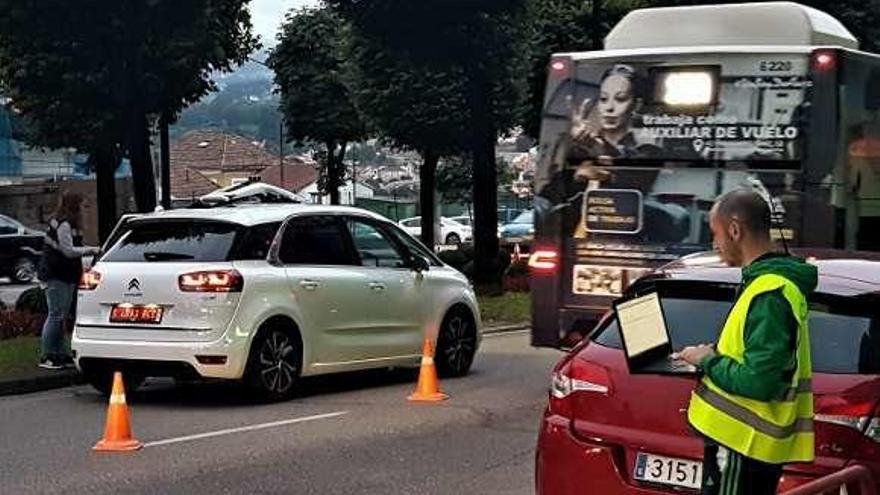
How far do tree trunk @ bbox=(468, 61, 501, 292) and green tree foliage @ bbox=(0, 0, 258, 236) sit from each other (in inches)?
210

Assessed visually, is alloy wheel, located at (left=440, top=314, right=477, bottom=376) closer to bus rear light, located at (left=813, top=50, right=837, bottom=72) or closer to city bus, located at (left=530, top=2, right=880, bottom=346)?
city bus, located at (left=530, top=2, right=880, bottom=346)

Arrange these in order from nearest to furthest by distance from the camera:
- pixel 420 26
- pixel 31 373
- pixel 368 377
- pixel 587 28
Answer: pixel 31 373 → pixel 368 377 → pixel 420 26 → pixel 587 28

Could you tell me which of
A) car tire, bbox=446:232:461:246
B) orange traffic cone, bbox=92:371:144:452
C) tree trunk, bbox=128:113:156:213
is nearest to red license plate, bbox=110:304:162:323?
orange traffic cone, bbox=92:371:144:452

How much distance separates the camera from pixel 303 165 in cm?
11600

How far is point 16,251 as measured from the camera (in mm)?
33156

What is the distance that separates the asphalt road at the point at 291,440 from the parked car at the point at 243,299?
0.38 m

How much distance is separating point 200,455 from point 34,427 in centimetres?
206

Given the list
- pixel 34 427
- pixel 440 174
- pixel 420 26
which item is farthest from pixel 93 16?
pixel 440 174

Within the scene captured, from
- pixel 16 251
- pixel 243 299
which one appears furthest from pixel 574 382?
pixel 16 251

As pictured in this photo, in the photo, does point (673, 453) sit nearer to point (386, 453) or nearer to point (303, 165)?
point (386, 453)

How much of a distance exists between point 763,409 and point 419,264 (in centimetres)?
940

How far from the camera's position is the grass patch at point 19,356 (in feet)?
43.9

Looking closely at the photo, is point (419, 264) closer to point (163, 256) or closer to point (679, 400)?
point (163, 256)

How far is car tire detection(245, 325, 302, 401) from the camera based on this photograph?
11.7 m
